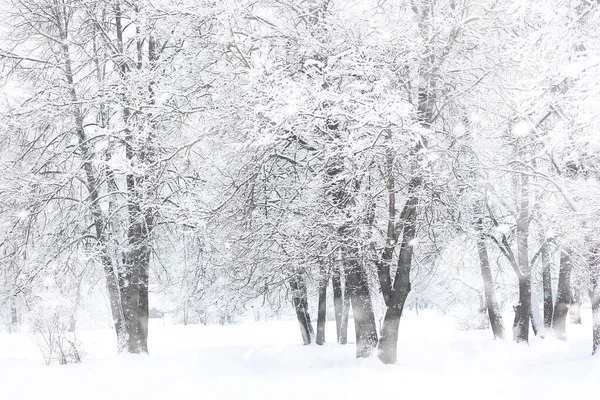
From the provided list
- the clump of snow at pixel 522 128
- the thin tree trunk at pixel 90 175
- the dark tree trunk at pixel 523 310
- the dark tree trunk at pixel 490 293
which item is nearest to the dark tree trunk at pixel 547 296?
the dark tree trunk at pixel 523 310

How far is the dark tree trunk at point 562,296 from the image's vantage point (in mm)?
13414

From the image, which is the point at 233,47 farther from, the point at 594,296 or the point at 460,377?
the point at 594,296

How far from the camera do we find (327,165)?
9852 millimetres

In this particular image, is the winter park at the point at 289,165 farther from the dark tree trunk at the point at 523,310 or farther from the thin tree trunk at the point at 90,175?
the dark tree trunk at the point at 523,310

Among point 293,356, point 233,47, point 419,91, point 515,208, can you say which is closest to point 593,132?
point 419,91

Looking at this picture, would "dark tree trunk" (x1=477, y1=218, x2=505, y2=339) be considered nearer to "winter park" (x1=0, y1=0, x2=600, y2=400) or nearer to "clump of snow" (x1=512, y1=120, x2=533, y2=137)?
"winter park" (x1=0, y1=0, x2=600, y2=400)

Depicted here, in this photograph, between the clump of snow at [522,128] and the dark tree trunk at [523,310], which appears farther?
the dark tree trunk at [523,310]

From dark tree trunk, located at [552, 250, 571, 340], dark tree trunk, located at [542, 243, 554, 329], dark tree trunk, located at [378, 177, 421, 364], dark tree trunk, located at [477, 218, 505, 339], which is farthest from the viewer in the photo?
dark tree trunk, located at [477, 218, 505, 339]

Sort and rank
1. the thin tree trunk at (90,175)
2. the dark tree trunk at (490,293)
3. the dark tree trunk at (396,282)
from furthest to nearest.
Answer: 1. the dark tree trunk at (490,293)
2. the thin tree trunk at (90,175)
3. the dark tree trunk at (396,282)

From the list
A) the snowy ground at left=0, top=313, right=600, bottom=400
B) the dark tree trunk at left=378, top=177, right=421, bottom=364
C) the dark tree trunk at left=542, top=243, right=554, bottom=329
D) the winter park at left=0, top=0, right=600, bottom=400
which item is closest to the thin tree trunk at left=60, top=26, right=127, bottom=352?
the winter park at left=0, top=0, right=600, bottom=400

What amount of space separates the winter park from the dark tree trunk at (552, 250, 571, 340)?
0.16 metres

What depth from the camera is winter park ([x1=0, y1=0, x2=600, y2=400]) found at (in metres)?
8.19

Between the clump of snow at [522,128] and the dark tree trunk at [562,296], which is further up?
the clump of snow at [522,128]

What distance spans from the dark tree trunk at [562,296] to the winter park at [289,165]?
159mm
